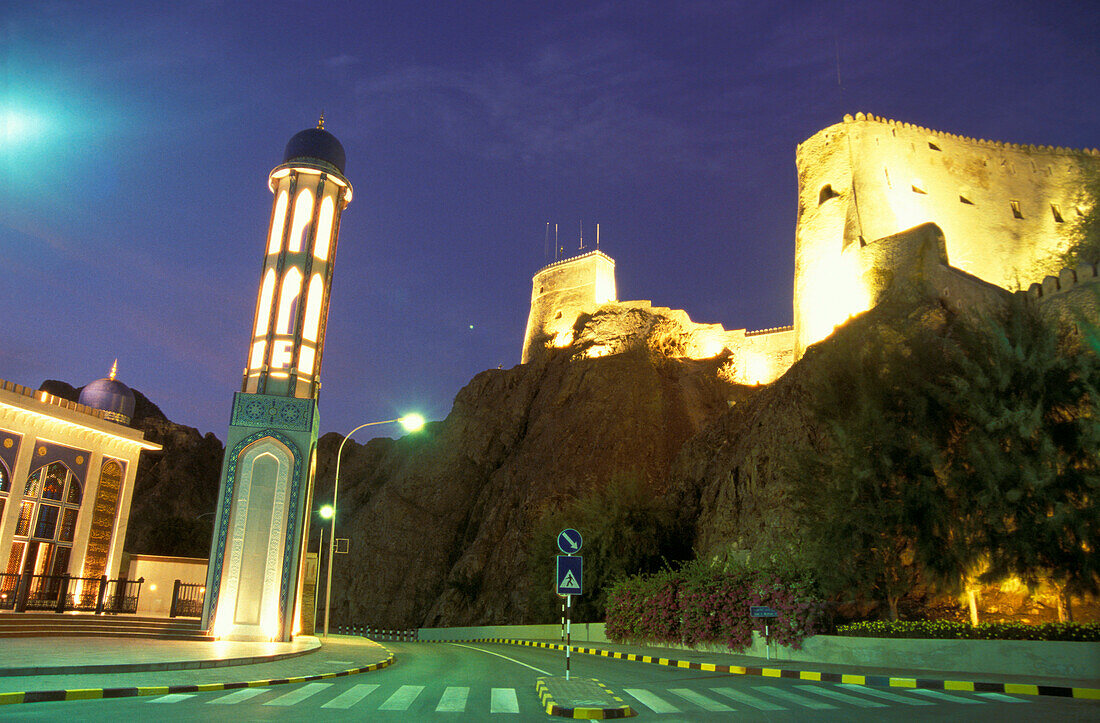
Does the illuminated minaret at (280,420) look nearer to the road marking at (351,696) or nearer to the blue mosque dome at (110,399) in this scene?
the road marking at (351,696)

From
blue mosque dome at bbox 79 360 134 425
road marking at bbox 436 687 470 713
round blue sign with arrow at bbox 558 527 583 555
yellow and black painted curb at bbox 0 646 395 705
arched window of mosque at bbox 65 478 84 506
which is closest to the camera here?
yellow and black painted curb at bbox 0 646 395 705

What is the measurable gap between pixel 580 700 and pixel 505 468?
5420 centimetres

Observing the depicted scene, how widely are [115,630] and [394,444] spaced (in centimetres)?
6149

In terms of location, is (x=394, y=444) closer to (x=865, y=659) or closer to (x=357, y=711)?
(x=865, y=659)

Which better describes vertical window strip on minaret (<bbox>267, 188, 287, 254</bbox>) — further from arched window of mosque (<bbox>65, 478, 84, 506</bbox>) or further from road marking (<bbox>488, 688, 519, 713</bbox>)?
road marking (<bbox>488, 688, 519, 713</bbox>)

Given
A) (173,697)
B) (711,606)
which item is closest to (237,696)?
(173,697)

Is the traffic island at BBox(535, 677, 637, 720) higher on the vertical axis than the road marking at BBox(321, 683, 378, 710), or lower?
higher

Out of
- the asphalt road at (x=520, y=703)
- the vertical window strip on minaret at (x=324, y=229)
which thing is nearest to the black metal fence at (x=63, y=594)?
the vertical window strip on minaret at (x=324, y=229)

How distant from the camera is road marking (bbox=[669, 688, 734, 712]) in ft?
28.5

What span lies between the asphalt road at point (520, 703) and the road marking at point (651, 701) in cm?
1

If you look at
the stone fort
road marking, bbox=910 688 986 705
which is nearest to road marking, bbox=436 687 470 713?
road marking, bbox=910 688 986 705

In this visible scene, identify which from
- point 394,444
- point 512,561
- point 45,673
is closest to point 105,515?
point 45,673

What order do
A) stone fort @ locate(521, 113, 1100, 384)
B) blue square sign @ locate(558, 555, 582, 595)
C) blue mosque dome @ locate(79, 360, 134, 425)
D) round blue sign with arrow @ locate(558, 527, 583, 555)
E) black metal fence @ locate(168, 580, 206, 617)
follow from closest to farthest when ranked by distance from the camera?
blue square sign @ locate(558, 555, 582, 595), round blue sign with arrow @ locate(558, 527, 583, 555), black metal fence @ locate(168, 580, 206, 617), blue mosque dome @ locate(79, 360, 134, 425), stone fort @ locate(521, 113, 1100, 384)

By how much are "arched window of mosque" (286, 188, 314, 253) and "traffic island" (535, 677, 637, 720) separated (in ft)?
48.9
